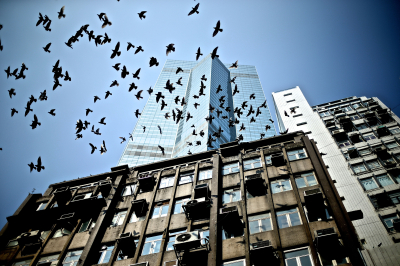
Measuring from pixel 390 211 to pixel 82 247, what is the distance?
26.6m

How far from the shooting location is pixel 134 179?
21.7 metres

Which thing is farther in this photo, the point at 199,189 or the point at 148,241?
the point at 199,189

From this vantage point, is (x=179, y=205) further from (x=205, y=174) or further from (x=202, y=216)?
Result: (x=205, y=174)

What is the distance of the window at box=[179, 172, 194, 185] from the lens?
19.7 meters

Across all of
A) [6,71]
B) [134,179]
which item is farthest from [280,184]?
[6,71]

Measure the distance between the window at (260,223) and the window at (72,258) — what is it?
11.7 m

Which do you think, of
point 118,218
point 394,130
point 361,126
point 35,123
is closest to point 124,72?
point 35,123

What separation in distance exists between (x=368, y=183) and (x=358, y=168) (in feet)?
8.20

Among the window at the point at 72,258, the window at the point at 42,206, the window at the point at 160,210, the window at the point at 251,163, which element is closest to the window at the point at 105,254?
the window at the point at 72,258

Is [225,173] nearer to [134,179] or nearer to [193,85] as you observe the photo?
[134,179]

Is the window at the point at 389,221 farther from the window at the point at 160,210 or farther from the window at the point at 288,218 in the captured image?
the window at the point at 160,210

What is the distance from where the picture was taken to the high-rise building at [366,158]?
2125cm

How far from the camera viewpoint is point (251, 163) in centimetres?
1928

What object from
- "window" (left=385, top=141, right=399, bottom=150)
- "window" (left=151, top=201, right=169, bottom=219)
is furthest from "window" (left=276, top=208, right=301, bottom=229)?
"window" (left=385, top=141, right=399, bottom=150)
